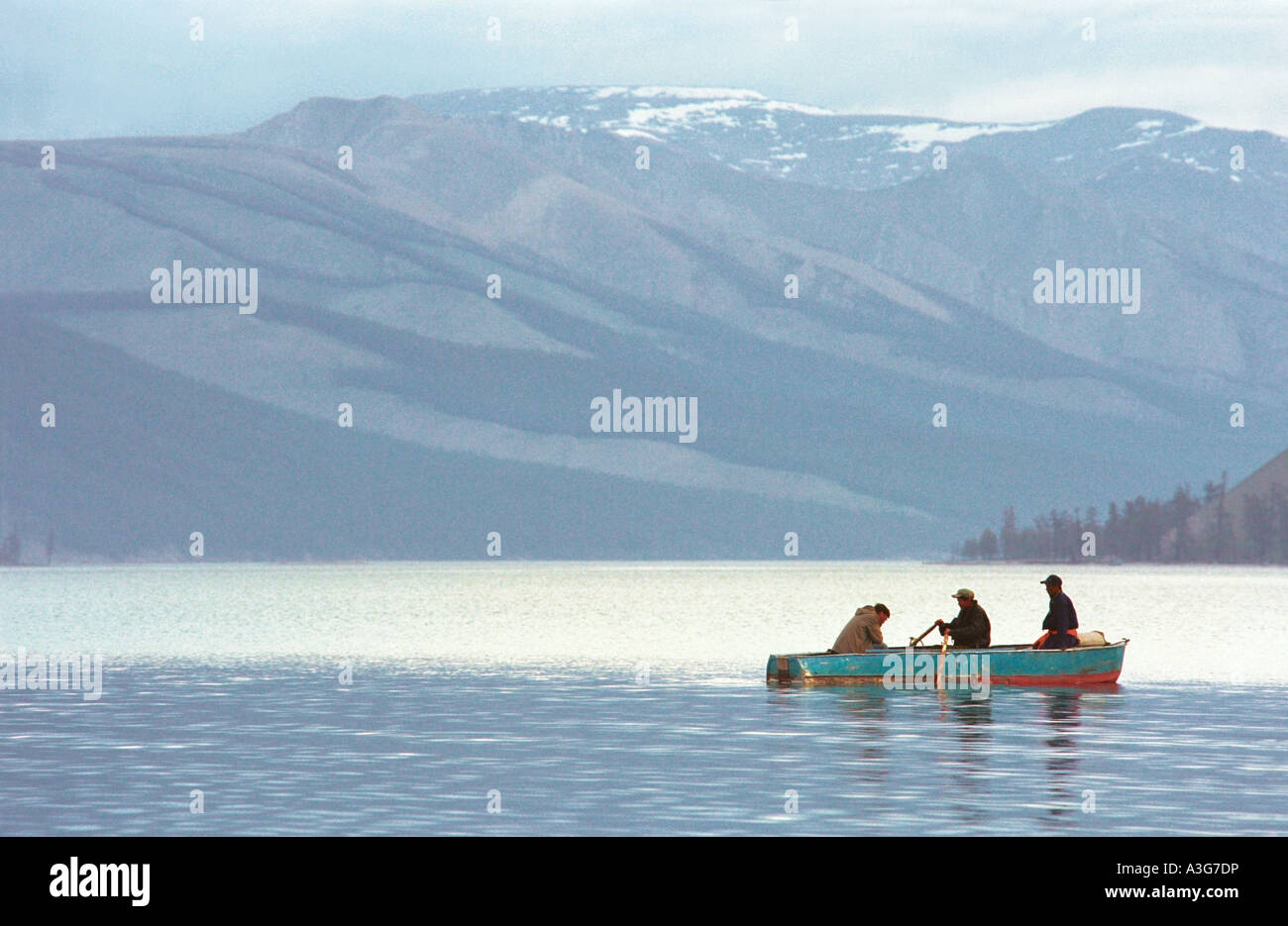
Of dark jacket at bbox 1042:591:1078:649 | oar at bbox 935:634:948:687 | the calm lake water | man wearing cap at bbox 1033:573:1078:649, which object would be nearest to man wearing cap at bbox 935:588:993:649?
oar at bbox 935:634:948:687

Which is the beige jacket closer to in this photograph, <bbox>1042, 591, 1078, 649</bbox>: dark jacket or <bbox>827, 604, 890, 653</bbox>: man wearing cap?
<bbox>827, 604, 890, 653</bbox>: man wearing cap

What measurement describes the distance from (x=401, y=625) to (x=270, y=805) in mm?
103909

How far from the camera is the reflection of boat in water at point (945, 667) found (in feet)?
219

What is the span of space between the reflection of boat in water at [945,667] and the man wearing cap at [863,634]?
505mm

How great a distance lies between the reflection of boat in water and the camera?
66688 mm

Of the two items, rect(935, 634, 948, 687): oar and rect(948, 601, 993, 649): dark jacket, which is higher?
rect(948, 601, 993, 649): dark jacket

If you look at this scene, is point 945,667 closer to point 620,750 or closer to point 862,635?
point 862,635

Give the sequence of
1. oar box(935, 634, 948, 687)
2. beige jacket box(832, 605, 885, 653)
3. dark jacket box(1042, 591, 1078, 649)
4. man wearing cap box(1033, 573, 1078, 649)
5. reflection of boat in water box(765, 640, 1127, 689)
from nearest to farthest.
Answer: reflection of boat in water box(765, 640, 1127, 689) → oar box(935, 634, 948, 687) → beige jacket box(832, 605, 885, 653) → man wearing cap box(1033, 573, 1078, 649) → dark jacket box(1042, 591, 1078, 649)
